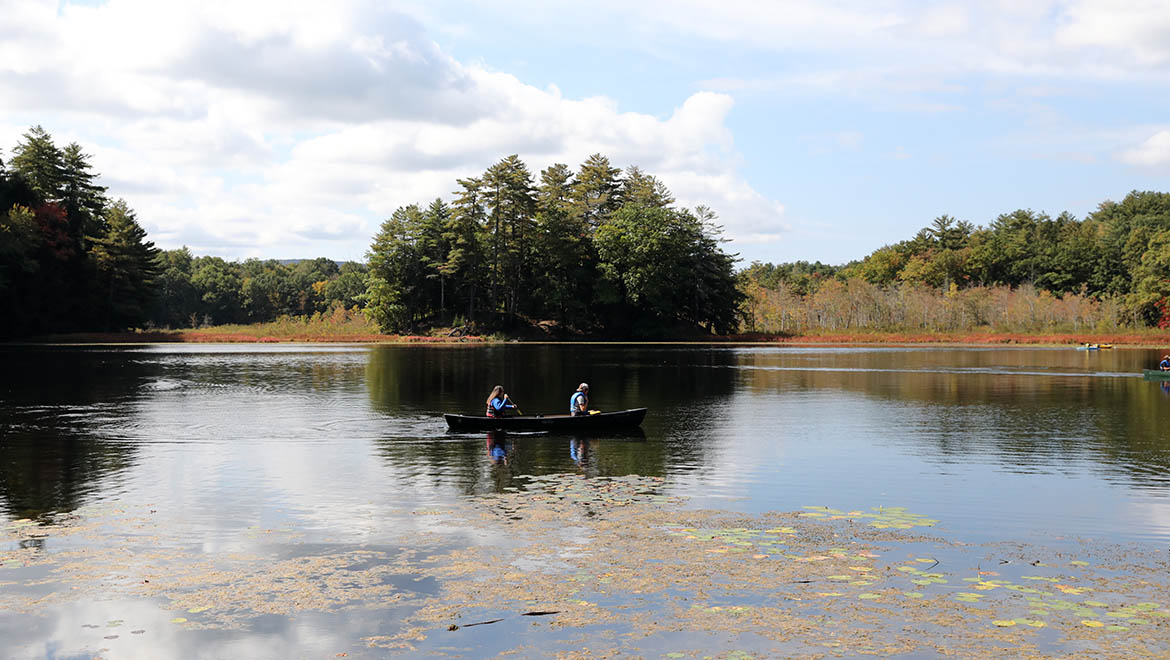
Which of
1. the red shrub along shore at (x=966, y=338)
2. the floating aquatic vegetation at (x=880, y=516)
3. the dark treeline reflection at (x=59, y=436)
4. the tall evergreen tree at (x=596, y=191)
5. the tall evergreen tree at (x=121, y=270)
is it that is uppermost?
the tall evergreen tree at (x=596, y=191)

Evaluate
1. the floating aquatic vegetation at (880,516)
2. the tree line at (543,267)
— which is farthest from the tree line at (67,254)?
the floating aquatic vegetation at (880,516)

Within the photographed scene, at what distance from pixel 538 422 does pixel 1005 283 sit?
148233 mm

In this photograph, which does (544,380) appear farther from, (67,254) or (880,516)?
(67,254)

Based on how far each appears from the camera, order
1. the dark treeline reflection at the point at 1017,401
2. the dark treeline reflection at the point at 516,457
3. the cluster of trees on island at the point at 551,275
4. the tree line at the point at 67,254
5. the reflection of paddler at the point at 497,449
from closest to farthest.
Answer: the dark treeline reflection at the point at 516,457, the reflection of paddler at the point at 497,449, the dark treeline reflection at the point at 1017,401, the tree line at the point at 67,254, the cluster of trees on island at the point at 551,275

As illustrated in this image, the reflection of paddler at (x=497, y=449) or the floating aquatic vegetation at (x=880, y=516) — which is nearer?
the floating aquatic vegetation at (x=880, y=516)

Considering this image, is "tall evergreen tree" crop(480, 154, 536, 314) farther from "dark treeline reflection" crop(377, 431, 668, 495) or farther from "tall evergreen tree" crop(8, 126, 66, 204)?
"dark treeline reflection" crop(377, 431, 668, 495)

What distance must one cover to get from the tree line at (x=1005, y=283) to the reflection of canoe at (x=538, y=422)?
102215 millimetres

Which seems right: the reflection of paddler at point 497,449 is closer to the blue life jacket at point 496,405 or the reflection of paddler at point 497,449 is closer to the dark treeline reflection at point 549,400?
the dark treeline reflection at point 549,400

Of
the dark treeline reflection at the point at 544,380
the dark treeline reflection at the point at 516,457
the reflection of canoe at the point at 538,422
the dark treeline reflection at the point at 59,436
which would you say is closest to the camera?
the dark treeline reflection at the point at 59,436

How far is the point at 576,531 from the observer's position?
1675 cm

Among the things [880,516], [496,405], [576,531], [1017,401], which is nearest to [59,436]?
[496,405]

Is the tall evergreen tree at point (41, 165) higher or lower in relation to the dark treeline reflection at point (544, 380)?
higher

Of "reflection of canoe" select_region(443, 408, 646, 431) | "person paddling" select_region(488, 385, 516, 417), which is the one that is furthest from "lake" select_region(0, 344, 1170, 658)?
"person paddling" select_region(488, 385, 516, 417)

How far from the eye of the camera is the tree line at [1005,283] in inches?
4867
